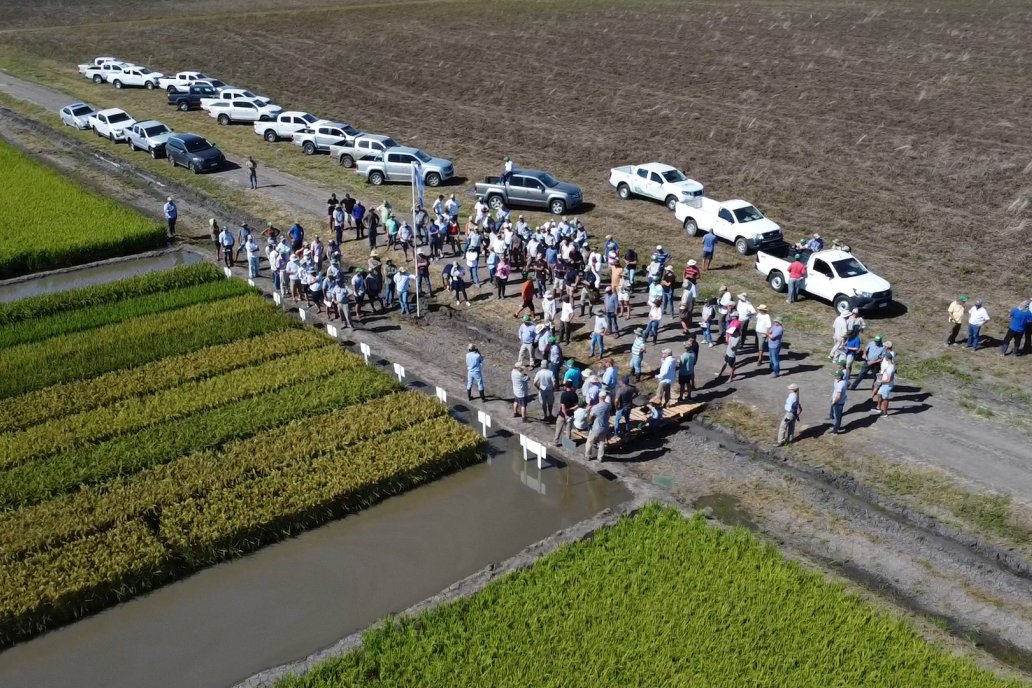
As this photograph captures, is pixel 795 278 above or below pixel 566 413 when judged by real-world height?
above

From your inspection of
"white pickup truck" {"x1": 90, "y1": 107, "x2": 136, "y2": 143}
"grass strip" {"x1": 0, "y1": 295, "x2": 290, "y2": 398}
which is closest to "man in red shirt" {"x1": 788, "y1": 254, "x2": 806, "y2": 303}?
"grass strip" {"x1": 0, "y1": 295, "x2": 290, "y2": 398}

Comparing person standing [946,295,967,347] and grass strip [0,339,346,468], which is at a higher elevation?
person standing [946,295,967,347]

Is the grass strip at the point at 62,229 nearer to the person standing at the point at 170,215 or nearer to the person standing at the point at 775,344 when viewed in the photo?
the person standing at the point at 170,215

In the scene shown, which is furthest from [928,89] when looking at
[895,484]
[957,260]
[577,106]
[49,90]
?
[49,90]

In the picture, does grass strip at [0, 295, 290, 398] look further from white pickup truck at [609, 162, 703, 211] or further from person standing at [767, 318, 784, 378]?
white pickup truck at [609, 162, 703, 211]

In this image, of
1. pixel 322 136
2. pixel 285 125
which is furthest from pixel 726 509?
pixel 285 125

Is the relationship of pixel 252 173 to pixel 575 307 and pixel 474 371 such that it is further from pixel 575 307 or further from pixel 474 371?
pixel 474 371
